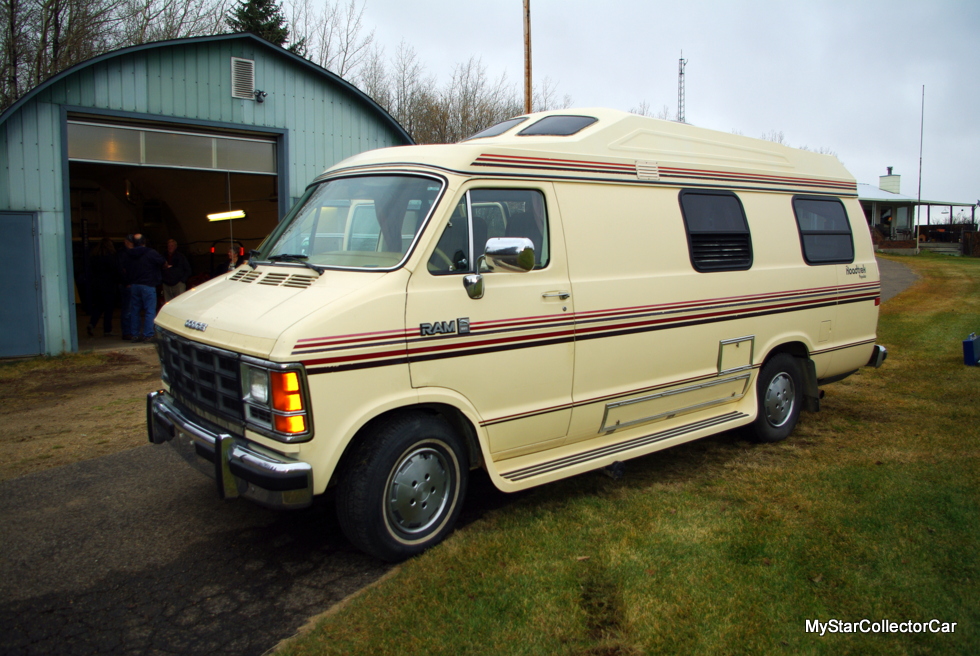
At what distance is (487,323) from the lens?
4.20 m

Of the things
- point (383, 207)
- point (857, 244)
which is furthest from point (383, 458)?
point (857, 244)

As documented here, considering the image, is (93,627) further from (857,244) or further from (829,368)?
(857,244)

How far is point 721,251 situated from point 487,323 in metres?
2.57

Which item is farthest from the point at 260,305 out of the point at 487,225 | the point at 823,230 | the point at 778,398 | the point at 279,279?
the point at 823,230

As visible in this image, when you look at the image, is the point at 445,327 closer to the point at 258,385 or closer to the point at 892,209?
the point at 258,385

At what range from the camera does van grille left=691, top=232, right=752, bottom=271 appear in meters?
5.60

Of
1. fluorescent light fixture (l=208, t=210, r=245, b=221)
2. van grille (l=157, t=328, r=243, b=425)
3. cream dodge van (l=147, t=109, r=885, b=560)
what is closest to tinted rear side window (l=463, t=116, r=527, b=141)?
cream dodge van (l=147, t=109, r=885, b=560)

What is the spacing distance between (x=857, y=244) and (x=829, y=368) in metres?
1.34

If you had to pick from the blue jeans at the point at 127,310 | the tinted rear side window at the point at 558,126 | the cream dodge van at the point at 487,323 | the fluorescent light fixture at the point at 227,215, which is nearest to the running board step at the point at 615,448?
the cream dodge van at the point at 487,323

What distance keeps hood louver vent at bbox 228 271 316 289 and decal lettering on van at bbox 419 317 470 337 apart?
72cm

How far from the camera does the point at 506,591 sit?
3.63 m

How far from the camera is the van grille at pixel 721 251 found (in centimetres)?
560

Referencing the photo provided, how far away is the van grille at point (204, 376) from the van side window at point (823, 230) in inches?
204

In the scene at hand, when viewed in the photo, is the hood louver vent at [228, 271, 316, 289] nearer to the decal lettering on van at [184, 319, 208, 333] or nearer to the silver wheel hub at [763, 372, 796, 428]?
the decal lettering on van at [184, 319, 208, 333]
